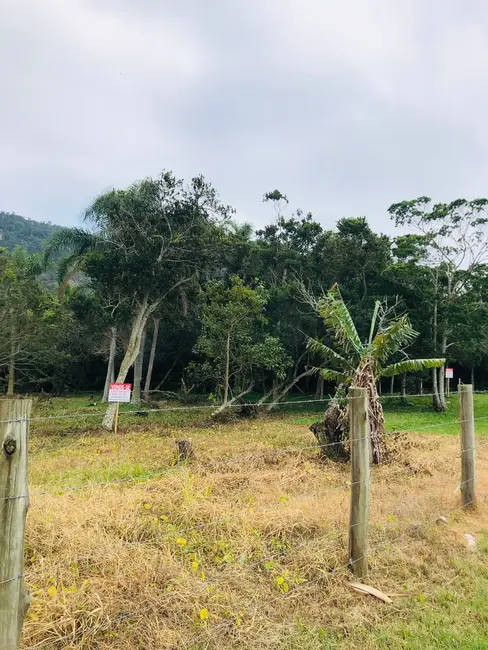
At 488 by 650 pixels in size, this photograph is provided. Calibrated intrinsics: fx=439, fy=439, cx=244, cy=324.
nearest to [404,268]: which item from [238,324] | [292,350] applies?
[292,350]

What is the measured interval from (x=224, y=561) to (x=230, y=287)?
16929mm

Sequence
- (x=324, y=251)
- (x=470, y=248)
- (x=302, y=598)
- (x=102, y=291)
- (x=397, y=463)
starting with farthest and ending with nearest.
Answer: (x=324, y=251) < (x=470, y=248) < (x=102, y=291) < (x=397, y=463) < (x=302, y=598)

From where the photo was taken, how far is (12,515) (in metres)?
1.89

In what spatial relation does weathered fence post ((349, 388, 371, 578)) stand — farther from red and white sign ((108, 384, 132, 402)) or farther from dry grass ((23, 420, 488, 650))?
red and white sign ((108, 384, 132, 402))

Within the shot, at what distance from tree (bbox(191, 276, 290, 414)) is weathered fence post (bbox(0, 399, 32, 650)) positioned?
47.3 ft

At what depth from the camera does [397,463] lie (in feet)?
24.6

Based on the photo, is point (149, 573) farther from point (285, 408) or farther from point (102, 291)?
point (285, 408)

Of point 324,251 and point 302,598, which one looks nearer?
point 302,598

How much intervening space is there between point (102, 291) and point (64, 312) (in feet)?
19.6

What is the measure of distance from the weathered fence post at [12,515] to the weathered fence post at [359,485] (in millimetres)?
2333

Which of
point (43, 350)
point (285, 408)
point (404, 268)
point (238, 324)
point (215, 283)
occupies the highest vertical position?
point (404, 268)

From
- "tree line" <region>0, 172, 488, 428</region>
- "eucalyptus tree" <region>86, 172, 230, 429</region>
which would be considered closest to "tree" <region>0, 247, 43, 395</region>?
"tree line" <region>0, 172, 488, 428</region>

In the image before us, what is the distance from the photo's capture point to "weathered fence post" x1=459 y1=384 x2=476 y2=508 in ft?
15.5

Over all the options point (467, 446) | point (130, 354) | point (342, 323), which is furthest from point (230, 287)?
point (467, 446)
